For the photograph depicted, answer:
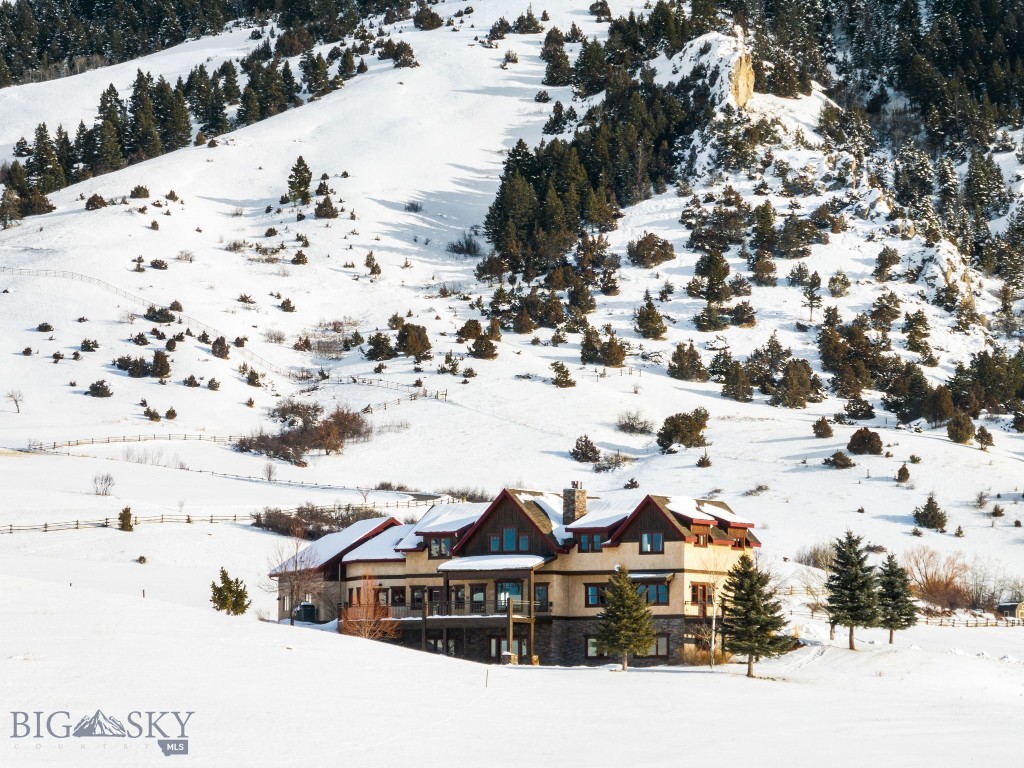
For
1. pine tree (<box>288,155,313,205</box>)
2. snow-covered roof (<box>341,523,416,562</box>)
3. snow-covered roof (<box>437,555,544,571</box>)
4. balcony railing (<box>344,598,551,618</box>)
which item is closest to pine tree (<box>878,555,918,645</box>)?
balcony railing (<box>344,598,551,618</box>)

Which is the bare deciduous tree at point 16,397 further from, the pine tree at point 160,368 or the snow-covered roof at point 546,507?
the snow-covered roof at point 546,507

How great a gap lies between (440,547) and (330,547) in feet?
20.4

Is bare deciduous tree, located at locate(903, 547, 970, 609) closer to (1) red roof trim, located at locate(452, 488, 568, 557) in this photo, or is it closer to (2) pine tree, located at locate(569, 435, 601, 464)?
(2) pine tree, located at locate(569, 435, 601, 464)

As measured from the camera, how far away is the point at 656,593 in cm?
4741

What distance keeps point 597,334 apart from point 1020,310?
133 feet

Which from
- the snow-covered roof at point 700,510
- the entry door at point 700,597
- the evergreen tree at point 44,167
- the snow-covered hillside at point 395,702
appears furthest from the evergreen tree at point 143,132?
the snow-covered hillside at point 395,702

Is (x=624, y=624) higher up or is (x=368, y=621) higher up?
(x=624, y=624)

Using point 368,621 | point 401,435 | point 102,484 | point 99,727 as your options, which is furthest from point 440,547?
point 401,435

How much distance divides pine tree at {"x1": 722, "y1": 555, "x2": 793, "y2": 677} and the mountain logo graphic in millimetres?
23459

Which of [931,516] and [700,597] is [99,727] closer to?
[700,597]

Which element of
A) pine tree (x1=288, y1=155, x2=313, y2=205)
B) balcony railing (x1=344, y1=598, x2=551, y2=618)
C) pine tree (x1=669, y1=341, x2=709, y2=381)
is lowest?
balcony railing (x1=344, y1=598, x2=551, y2=618)

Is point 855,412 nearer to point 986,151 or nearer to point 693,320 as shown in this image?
point 693,320

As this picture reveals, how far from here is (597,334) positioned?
337ft

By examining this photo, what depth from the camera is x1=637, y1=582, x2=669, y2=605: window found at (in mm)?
47156
